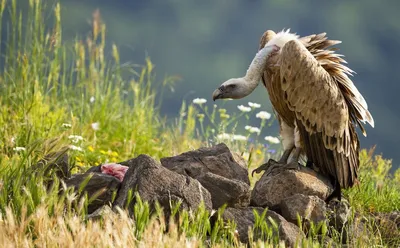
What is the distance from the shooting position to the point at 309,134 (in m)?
6.78

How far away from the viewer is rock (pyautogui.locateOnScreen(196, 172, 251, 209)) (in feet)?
18.0

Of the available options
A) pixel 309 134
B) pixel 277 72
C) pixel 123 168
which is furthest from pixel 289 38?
pixel 123 168

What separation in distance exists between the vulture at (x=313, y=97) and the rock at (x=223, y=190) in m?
1.24

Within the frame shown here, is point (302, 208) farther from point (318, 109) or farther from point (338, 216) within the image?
point (318, 109)

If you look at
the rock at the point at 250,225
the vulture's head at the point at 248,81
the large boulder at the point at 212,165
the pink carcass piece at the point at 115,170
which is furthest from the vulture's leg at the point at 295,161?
the pink carcass piece at the point at 115,170

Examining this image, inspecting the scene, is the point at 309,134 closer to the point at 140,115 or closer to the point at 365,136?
the point at 365,136

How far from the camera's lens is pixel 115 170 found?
5.90m

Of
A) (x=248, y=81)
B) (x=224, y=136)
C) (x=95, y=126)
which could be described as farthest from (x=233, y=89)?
(x=95, y=126)

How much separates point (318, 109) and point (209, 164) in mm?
1224

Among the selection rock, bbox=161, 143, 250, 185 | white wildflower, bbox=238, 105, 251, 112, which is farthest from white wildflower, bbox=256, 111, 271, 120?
rock, bbox=161, 143, 250, 185

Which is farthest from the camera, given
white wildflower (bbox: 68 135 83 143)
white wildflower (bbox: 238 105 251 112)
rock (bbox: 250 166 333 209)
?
white wildflower (bbox: 238 105 251 112)

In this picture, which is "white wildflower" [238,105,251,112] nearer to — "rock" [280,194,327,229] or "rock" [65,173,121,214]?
"rock" [280,194,327,229]

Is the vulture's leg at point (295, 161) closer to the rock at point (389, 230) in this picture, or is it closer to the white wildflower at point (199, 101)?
the rock at point (389, 230)

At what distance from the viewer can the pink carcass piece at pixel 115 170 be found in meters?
5.86
